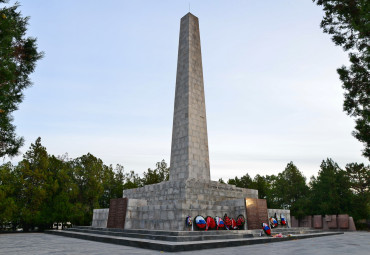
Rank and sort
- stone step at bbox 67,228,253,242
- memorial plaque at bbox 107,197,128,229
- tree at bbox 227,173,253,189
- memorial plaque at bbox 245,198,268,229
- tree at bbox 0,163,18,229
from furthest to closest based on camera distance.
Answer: tree at bbox 227,173,253,189 < tree at bbox 0,163,18,229 < memorial plaque at bbox 107,197,128,229 < memorial plaque at bbox 245,198,268,229 < stone step at bbox 67,228,253,242

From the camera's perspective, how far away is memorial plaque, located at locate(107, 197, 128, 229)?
54.1 ft

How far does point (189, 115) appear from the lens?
1967 centimetres

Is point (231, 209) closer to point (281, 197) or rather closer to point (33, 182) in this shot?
point (33, 182)

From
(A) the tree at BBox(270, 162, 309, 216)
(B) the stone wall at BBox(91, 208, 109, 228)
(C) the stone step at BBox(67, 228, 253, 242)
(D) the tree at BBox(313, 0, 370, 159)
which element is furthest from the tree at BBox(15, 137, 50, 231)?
(A) the tree at BBox(270, 162, 309, 216)

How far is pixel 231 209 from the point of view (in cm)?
1656

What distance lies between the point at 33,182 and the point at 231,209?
20087 millimetres

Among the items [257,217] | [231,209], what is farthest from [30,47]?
[257,217]

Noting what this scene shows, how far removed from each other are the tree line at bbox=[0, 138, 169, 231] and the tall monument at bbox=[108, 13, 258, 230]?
9.25 metres

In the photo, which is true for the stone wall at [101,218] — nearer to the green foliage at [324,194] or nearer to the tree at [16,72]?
the tree at [16,72]

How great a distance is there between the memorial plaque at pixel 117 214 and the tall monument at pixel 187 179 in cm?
15

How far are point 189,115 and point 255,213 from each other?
8.02m

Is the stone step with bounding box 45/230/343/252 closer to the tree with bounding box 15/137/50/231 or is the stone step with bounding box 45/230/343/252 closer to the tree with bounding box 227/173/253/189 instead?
the tree with bounding box 15/137/50/231

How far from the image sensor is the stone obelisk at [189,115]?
19.1 metres

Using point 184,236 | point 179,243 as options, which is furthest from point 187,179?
point 179,243
